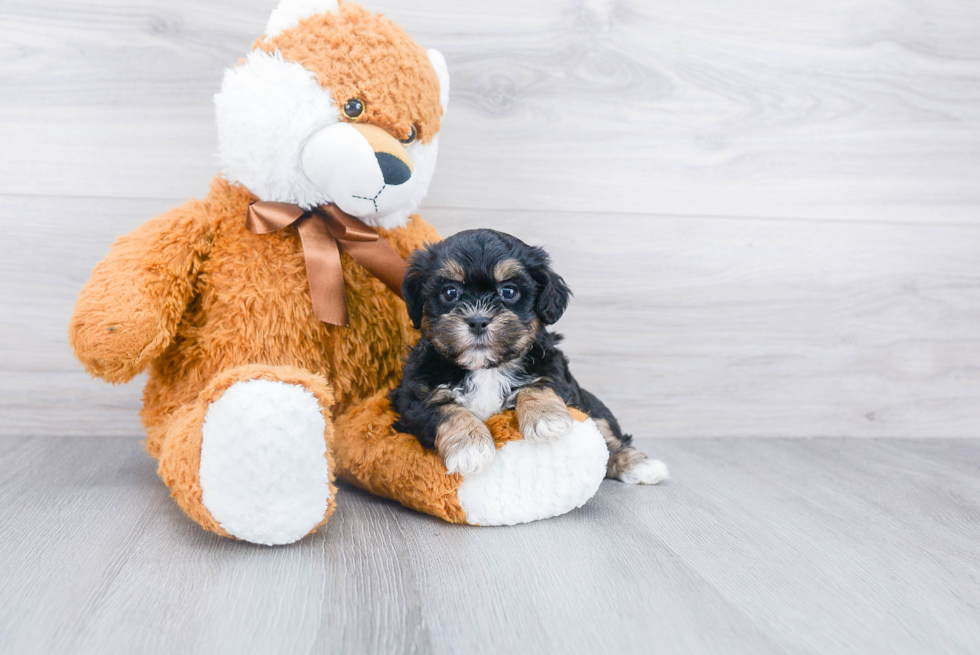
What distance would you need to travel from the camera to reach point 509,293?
1447 millimetres

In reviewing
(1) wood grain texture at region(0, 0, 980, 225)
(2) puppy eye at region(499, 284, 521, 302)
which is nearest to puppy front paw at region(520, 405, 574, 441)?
(2) puppy eye at region(499, 284, 521, 302)

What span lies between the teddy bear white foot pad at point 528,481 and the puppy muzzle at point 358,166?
59 centimetres

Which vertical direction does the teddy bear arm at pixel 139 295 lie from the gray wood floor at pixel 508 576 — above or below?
above

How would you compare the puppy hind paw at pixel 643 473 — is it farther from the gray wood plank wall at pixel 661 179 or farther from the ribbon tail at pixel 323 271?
the ribbon tail at pixel 323 271

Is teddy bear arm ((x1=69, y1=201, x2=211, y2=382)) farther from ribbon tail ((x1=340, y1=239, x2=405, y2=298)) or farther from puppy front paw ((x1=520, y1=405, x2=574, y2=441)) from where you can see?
puppy front paw ((x1=520, y1=405, x2=574, y2=441))

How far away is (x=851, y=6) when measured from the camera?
2164 millimetres

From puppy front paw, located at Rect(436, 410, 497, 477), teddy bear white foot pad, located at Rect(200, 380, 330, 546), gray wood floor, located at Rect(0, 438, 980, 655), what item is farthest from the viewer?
puppy front paw, located at Rect(436, 410, 497, 477)

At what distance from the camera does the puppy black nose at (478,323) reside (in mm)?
1370

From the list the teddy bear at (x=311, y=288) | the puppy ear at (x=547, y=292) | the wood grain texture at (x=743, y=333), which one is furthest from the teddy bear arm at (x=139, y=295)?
the puppy ear at (x=547, y=292)

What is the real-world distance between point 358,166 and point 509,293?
0.40 m

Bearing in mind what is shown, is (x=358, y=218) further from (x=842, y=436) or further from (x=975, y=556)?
(x=842, y=436)

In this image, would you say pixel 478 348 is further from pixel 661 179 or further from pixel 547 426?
pixel 661 179

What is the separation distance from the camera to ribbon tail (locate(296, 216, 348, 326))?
1.53m

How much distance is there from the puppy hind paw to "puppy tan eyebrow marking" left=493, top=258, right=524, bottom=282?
66 centimetres
